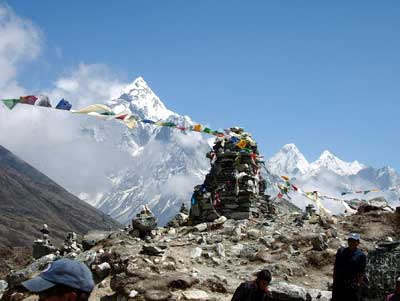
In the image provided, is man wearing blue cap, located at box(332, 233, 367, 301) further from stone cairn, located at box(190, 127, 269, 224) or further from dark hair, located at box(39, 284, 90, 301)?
stone cairn, located at box(190, 127, 269, 224)

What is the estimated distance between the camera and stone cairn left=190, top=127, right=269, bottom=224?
2708 centimetres

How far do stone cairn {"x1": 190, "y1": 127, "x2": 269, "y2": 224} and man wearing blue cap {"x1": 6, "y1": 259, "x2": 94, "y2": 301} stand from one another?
74.4 feet

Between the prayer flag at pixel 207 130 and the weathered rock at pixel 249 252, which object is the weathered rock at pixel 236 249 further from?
the prayer flag at pixel 207 130

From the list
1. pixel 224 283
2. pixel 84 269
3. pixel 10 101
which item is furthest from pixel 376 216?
pixel 84 269

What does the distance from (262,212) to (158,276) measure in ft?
53.6

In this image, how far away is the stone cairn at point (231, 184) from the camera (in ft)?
88.8

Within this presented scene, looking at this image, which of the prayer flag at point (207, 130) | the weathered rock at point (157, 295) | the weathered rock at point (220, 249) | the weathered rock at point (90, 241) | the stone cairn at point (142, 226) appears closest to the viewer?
the weathered rock at point (157, 295)

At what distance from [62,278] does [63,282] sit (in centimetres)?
3

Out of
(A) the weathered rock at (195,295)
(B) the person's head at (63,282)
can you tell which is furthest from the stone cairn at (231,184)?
(B) the person's head at (63,282)

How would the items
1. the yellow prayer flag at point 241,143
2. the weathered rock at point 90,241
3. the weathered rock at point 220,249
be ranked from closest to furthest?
the weathered rock at point 220,249 < the weathered rock at point 90,241 < the yellow prayer flag at point 241,143

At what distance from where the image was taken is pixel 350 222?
21.1 metres

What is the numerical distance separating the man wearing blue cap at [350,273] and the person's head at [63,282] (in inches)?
275

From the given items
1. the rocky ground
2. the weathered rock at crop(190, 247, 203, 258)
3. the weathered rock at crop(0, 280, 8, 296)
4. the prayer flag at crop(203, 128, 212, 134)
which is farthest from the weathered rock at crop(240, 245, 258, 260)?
the prayer flag at crop(203, 128, 212, 134)

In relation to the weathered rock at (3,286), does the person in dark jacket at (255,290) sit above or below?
above
